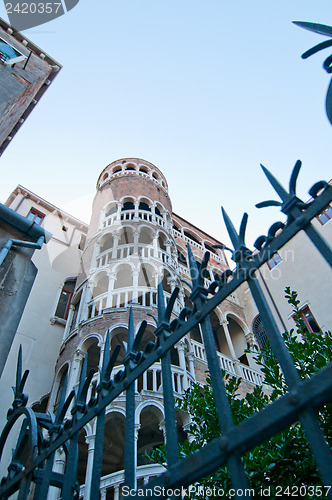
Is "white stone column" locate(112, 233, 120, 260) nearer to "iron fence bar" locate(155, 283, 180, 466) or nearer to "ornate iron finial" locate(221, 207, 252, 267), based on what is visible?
"iron fence bar" locate(155, 283, 180, 466)

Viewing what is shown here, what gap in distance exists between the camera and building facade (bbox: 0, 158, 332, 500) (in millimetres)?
11281

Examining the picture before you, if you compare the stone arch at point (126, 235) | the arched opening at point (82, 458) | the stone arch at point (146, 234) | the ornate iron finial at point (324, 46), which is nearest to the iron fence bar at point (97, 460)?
the ornate iron finial at point (324, 46)

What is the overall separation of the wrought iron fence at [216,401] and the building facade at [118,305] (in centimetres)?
585

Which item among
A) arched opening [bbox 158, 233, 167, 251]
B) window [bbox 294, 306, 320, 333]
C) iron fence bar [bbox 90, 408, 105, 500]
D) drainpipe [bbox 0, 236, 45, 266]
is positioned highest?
arched opening [bbox 158, 233, 167, 251]

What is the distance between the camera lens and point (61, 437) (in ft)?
7.32

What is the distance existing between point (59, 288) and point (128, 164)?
32.9 feet

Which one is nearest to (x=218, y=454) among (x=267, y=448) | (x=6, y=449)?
(x=267, y=448)

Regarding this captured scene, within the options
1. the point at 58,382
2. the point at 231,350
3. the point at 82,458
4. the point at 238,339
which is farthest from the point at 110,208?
the point at 82,458

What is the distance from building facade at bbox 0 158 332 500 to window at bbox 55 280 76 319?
0.06 meters

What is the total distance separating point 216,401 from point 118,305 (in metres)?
11.9

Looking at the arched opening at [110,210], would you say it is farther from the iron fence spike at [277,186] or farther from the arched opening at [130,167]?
the iron fence spike at [277,186]

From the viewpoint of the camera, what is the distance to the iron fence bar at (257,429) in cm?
121

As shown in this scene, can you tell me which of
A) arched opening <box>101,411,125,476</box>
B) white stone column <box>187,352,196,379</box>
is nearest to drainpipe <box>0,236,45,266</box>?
arched opening <box>101,411,125,476</box>

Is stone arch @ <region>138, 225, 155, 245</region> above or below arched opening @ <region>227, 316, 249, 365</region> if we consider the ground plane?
above
